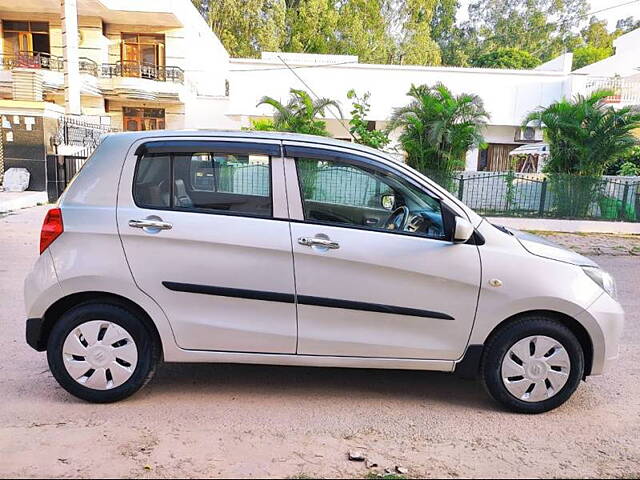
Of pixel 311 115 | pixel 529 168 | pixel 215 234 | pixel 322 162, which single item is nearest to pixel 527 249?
pixel 322 162

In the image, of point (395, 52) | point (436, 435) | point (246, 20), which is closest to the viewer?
point (436, 435)

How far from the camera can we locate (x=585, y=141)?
14664 millimetres

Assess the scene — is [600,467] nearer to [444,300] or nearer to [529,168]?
[444,300]

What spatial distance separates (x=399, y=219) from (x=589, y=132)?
12.9m

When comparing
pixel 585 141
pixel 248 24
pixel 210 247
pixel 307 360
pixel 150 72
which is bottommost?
pixel 307 360

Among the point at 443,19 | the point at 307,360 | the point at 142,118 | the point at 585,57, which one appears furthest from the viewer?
the point at 443,19

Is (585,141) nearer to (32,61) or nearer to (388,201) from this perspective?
(388,201)

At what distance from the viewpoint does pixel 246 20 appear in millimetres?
33844

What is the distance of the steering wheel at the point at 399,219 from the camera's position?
12.3 feet

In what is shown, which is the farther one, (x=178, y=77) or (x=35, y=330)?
(x=178, y=77)

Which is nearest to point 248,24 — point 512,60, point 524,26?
point 512,60

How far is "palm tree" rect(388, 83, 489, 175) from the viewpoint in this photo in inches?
573

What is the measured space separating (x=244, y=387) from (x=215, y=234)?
4.10 ft

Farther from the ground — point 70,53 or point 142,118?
point 70,53
